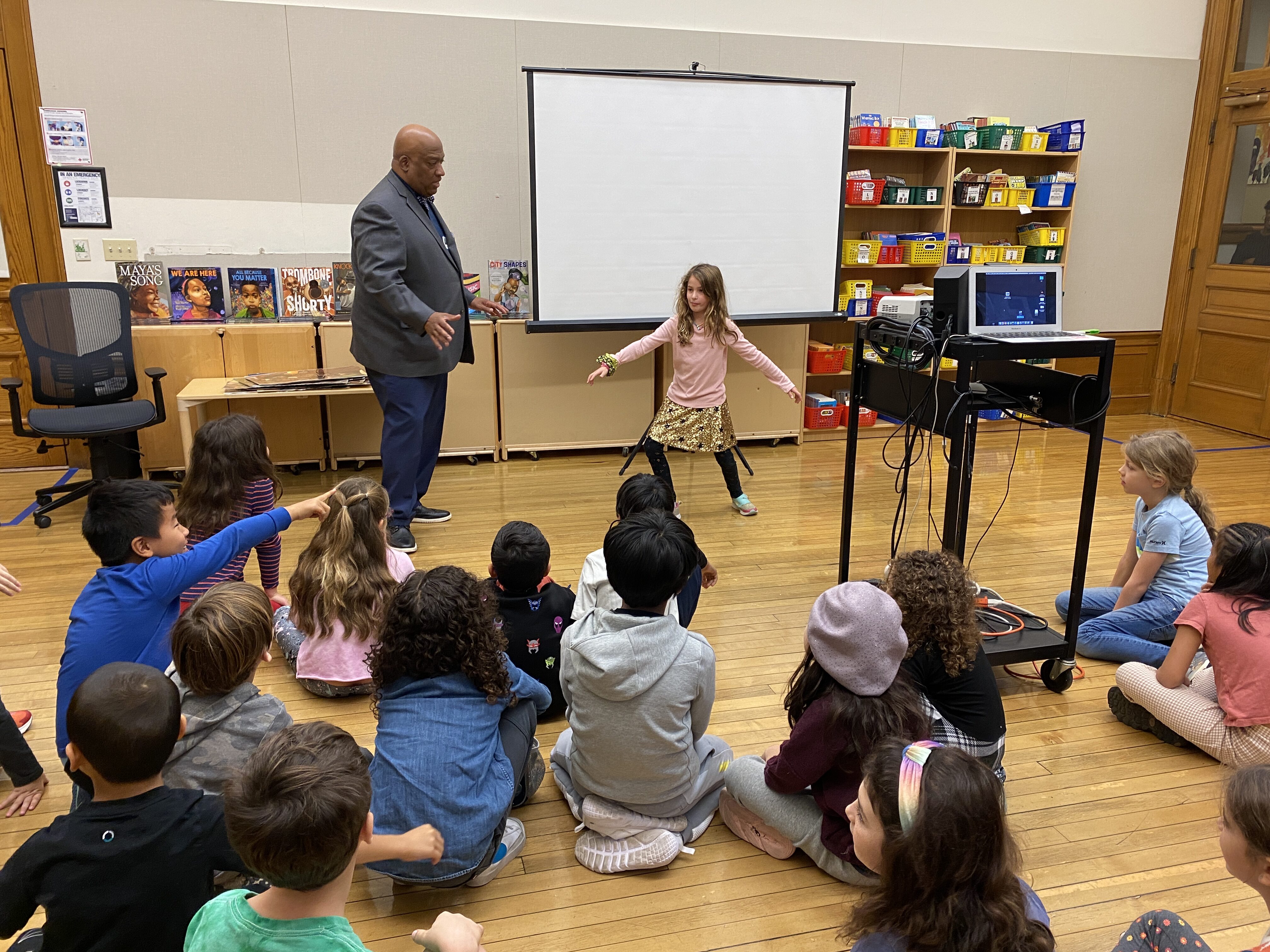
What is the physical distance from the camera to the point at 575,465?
17.3ft

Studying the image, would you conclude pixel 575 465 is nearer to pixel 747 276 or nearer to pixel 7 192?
pixel 747 276

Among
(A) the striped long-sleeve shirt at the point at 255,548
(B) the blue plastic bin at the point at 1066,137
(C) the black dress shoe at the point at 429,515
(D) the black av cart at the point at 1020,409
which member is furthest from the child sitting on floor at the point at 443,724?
(B) the blue plastic bin at the point at 1066,137

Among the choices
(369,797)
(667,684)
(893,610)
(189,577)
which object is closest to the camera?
(369,797)

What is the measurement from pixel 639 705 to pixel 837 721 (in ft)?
1.29

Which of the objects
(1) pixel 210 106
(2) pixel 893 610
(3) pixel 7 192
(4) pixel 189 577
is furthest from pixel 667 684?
(3) pixel 7 192

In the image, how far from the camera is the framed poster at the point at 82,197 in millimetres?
4730

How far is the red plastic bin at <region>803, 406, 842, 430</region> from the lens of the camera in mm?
6000

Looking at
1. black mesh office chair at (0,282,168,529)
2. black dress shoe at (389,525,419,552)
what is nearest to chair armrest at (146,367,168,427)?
black mesh office chair at (0,282,168,529)

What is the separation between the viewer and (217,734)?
69.8 inches

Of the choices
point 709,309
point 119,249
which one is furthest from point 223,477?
point 119,249

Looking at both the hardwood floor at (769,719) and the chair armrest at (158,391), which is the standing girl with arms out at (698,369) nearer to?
the hardwood floor at (769,719)

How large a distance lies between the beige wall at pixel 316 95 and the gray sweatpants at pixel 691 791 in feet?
12.6

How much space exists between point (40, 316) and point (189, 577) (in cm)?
296

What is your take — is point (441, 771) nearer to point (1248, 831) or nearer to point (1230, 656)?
point (1248, 831)
